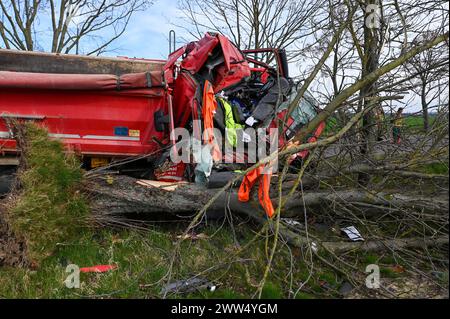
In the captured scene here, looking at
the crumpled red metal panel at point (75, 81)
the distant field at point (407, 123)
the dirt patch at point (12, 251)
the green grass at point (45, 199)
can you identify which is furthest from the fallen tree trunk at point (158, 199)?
the crumpled red metal panel at point (75, 81)

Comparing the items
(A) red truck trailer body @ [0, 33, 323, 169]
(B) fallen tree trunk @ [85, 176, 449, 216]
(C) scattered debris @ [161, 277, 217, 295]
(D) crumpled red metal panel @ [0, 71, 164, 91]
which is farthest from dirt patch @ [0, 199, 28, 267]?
(D) crumpled red metal panel @ [0, 71, 164, 91]

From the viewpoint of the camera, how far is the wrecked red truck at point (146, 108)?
418cm

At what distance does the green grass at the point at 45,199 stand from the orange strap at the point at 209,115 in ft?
4.28

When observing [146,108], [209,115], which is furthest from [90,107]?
[209,115]

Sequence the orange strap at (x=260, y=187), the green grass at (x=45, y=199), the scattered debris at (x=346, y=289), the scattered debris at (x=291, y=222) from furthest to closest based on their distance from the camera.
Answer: the scattered debris at (x=291, y=222) < the orange strap at (x=260, y=187) < the green grass at (x=45, y=199) < the scattered debris at (x=346, y=289)

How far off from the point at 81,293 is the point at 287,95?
3145mm

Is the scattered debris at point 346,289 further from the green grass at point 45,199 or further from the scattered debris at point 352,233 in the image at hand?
the green grass at point 45,199

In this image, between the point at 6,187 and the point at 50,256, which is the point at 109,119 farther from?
the point at 50,256

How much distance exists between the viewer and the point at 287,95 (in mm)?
4621

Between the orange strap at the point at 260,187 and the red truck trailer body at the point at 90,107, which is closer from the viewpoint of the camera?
the orange strap at the point at 260,187

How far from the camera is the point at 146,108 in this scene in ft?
14.4

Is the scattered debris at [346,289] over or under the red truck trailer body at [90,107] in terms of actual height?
under

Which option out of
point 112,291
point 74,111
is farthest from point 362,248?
point 74,111

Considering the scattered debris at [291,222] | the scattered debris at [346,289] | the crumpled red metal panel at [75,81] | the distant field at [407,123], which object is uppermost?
the crumpled red metal panel at [75,81]
